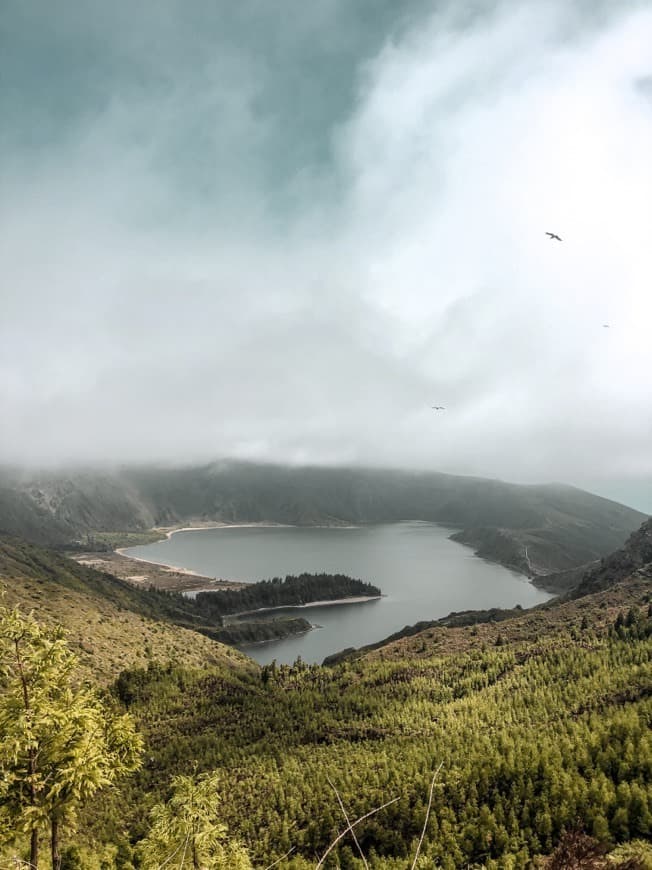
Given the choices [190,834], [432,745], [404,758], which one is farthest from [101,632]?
[190,834]

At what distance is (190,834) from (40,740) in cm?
751

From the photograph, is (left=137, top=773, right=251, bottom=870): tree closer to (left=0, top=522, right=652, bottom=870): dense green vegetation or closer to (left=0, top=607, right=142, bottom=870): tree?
(left=0, top=522, right=652, bottom=870): dense green vegetation

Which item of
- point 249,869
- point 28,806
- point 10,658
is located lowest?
point 249,869

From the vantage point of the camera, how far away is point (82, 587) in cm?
15025

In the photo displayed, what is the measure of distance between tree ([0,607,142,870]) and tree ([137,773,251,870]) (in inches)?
230

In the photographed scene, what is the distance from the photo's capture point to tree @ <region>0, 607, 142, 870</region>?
13.0 meters

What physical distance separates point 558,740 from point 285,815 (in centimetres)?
2308

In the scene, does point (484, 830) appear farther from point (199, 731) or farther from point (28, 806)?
point (199, 731)

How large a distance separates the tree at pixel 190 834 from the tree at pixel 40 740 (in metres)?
5.84

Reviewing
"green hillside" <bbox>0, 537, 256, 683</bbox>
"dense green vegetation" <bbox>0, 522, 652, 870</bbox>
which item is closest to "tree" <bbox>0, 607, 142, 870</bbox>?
"dense green vegetation" <bbox>0, 522, 652, 870</bbox>

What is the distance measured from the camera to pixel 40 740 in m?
13.6

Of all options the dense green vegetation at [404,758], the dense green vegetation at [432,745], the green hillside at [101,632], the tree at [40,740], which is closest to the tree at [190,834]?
the dense green vegetation at [404,758]

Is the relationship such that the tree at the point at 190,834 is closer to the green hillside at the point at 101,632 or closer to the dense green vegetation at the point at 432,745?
the dense green vegetation at the point at 432,745

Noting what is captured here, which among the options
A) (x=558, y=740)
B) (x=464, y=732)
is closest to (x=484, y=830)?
(x=558, y=740)
